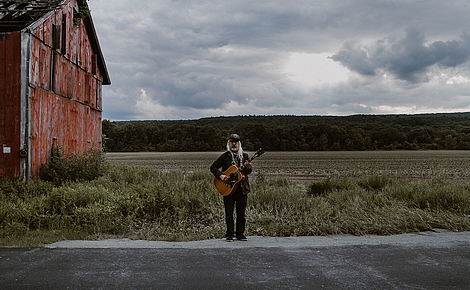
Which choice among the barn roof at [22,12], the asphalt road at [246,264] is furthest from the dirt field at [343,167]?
the barn roof at [22,12]

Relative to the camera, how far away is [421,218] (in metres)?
7.80

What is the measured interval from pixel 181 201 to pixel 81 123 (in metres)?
10.1

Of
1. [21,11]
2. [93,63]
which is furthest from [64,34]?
[93,63]

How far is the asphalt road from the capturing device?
436cm

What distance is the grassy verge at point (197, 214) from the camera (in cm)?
734

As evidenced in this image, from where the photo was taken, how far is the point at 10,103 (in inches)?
468

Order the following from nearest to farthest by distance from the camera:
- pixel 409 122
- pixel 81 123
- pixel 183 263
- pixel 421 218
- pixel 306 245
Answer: pixel 183 263 < pixel 306 245 < pixel 421 218 < pixel 81 123 < pixel 409 122

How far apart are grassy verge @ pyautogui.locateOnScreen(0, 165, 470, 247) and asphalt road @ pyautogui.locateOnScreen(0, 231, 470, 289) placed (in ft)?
2.43

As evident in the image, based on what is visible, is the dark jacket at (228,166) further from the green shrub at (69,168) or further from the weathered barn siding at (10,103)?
the weathered barn siding at (10,103)

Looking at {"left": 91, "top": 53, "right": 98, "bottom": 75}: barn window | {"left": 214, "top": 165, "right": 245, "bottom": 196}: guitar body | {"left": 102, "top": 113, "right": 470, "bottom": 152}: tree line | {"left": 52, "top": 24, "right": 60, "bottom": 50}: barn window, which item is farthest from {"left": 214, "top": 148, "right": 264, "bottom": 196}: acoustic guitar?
{"left": 102, "top": 113, "right": 470, "bottom": 152}: tree line

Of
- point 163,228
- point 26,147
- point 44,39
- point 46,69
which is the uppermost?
point 44,39

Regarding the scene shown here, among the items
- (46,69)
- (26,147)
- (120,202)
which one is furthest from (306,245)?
(46,69)

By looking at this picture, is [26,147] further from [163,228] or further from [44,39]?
[163,228]

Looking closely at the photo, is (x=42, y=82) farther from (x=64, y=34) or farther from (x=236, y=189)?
(x=236, y=189)
